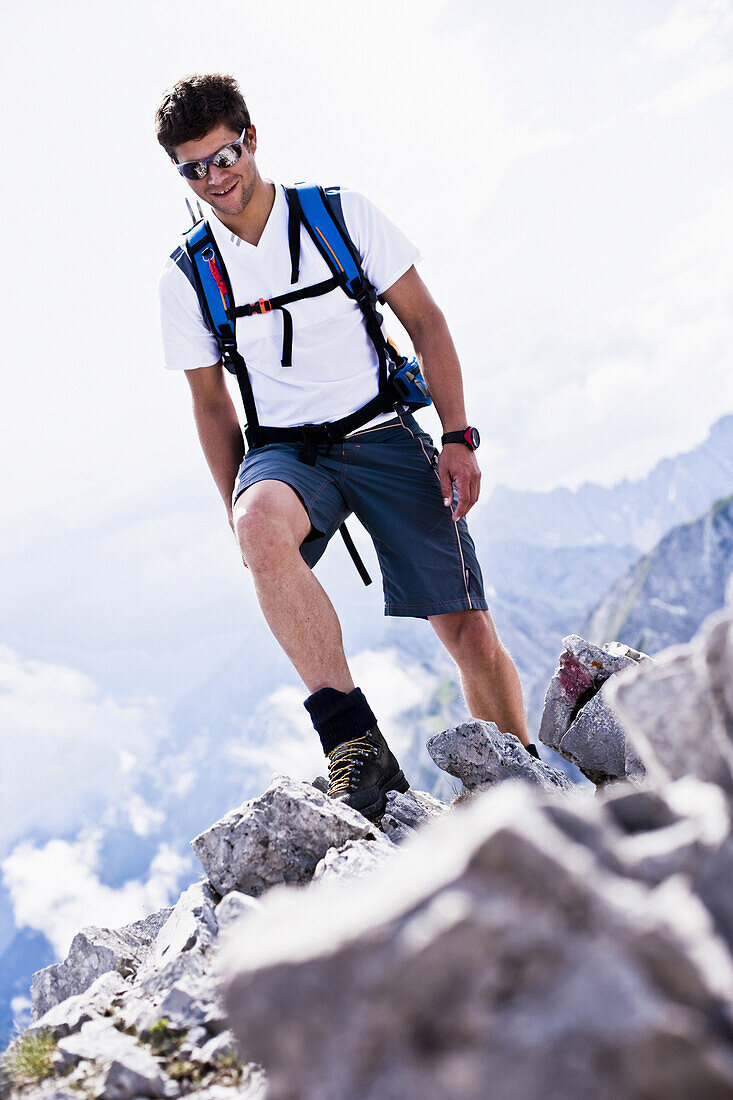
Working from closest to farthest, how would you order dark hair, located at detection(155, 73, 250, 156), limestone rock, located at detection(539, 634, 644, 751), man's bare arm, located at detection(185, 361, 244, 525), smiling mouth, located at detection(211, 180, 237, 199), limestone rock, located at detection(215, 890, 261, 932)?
limestone rock, located at detection(215, 890, 261, 932) → dark hair, located at detection(155, 73, 250, 156) → smiling mouth, located at detection(211, 180, 237, 199) → man's bare arm, located at detection(185, 361, 244, 525) → limestone rock, located at detection(539, 634, 644, 751)

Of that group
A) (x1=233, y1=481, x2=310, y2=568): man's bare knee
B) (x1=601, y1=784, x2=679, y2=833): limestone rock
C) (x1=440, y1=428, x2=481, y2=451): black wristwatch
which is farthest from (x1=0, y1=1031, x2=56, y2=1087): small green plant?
(x1=440, y1=428, x2=481, y2=451): black wristwatch

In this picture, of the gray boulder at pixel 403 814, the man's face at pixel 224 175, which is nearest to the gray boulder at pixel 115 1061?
the gray boulder at pixel 403 814

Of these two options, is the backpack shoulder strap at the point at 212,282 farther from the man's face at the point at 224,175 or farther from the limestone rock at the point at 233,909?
the limestone rock at the point at 233,909

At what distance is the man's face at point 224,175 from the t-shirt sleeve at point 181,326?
29.2 inches

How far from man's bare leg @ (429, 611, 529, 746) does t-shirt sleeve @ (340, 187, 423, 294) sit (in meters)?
3.40

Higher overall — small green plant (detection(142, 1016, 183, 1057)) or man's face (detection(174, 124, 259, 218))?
man's face (detection(174, 124, 259, 218))

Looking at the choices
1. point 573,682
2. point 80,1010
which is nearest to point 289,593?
point 80,1010

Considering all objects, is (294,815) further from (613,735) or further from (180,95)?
(180,95)

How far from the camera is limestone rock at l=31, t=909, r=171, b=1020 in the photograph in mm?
6125

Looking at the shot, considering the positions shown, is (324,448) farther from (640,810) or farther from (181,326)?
(640,810)

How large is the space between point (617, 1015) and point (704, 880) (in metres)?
0.66

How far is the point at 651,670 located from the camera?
338cm

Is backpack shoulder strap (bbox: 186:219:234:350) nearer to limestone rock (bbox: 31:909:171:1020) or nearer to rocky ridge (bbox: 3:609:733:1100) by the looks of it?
limestone rock (bbox: 31:909:171:1020)

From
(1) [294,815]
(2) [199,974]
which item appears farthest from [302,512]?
(2) [199,974]
